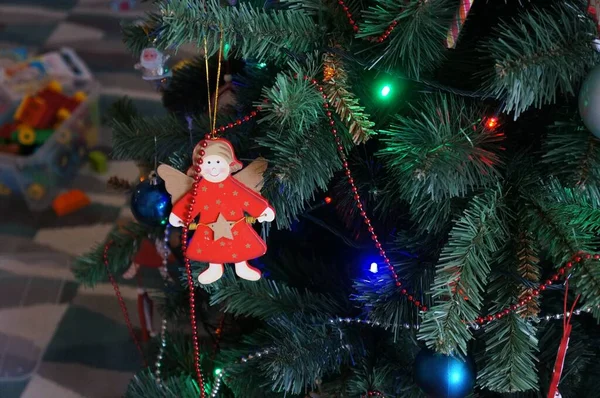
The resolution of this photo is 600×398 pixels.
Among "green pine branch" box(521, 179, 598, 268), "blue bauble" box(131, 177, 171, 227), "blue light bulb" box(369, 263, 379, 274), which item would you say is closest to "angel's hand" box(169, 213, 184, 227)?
"blue bauble" box(131, 177, 171, 227)

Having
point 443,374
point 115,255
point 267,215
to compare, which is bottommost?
point 443,374

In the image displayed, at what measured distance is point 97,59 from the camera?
180 cm

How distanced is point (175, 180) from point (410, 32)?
24 centimetres

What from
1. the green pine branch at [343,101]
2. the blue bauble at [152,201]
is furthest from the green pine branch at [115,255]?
the green pine branch at [343,101]

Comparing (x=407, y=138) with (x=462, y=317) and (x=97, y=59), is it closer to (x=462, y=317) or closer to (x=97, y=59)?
(x=462, y=317)

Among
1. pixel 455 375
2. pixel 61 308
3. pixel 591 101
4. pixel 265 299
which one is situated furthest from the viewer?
pixel 61 308

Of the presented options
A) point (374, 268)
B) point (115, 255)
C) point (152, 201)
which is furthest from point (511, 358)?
point (115, 255)

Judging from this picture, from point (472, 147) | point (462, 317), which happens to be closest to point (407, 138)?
point (472, 147)

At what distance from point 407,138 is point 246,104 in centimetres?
21

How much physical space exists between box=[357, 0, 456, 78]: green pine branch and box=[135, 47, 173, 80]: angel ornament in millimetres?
264

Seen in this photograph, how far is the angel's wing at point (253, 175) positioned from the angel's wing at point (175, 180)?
0.04 m

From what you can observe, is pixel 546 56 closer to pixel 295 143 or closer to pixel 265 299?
pixel 295 143

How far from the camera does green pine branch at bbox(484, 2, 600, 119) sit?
0.45m

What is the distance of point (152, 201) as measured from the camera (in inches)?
26.3
